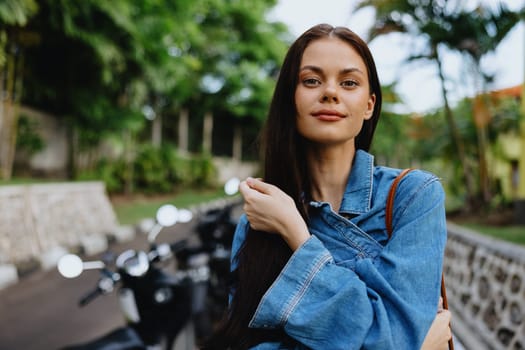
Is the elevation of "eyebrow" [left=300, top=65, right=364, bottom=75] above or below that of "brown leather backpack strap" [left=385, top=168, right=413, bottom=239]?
above

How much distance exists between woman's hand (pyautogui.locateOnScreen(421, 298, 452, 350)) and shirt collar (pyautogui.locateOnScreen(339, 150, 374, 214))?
34 cm

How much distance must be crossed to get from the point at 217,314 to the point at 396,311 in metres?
2.88

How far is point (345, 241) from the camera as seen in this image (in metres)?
1.15

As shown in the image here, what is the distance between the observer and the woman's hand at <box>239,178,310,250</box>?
1110 mm

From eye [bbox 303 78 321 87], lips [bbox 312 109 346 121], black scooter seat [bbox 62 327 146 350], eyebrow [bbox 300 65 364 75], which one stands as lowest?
black scooter seat [bbox 62 327 146 350]

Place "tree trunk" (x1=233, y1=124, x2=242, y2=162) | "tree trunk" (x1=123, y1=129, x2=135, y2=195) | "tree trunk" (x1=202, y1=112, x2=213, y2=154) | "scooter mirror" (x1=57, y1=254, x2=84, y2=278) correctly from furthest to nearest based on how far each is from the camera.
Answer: "tree trunk" (x1=233, y1=124, x2=242, y2=162), "tree trunk" (x1=202, y1=112, x2=213, y2=154), "tree trunk" (x1=123, y1=129, x2=135, y2=195), "scooter mirror" (x1=57, y1=254, x2=84, y2=278)

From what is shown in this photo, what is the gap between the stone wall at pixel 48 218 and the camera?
20.4 feet

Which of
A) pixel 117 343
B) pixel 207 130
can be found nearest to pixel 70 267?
pixel 117 343

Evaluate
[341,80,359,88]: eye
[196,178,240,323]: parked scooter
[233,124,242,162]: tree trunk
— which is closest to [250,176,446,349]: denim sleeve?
[341,80,359,88]: eye

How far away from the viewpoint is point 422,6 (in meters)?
9.15

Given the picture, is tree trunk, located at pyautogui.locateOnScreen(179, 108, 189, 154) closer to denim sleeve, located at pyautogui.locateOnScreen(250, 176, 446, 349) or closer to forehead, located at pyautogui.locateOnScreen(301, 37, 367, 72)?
forehead, located at pyautogui.locateOnScreen(301, 37, 367, 72)

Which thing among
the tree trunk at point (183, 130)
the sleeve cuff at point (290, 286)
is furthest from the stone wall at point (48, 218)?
the tree trunk at point (183, 130)

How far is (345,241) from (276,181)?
28 cm

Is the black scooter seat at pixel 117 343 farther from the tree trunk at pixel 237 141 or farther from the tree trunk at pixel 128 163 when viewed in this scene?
the tree trunk at pixel 237 141
